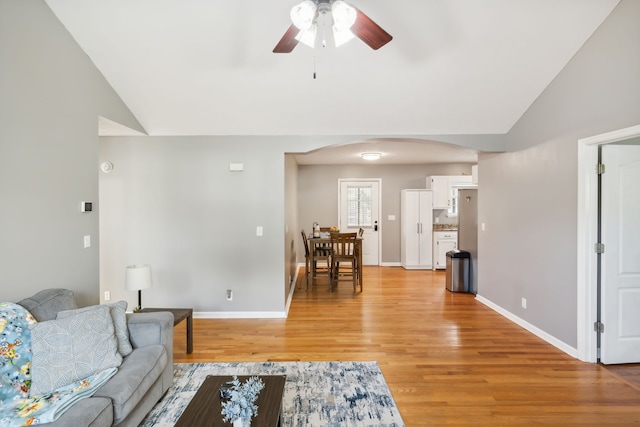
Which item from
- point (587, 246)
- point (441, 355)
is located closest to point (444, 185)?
point (587, 246)

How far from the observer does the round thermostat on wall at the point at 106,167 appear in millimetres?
3841

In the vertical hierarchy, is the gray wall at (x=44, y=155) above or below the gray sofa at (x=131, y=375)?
above

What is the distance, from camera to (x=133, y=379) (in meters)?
1.80

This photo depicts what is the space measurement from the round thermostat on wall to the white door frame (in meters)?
5.10

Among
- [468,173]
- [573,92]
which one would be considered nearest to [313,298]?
[573,92]

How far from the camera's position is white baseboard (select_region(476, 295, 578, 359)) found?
2.99 metres

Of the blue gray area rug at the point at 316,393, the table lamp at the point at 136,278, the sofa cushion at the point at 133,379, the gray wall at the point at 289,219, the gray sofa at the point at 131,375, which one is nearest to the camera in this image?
the gray sofa at the point at 131,375

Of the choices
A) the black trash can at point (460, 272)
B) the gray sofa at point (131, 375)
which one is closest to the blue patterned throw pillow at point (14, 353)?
the gray sofa at point (131, 375)

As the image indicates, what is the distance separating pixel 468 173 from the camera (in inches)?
291

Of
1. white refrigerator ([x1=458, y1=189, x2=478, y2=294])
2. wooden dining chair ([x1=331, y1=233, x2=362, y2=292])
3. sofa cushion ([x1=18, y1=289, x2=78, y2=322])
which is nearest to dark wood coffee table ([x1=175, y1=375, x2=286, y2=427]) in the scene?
sofa cushion ([x1=18, y1=289, x2=78, y2=322])

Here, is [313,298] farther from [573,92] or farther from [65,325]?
[573,92]

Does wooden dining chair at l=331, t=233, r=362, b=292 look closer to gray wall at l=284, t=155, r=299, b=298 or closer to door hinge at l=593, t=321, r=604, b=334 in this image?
gray wall at l=284, t=155, r=299, b=298

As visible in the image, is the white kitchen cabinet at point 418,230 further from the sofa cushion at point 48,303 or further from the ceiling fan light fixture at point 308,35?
the sofa cushion at point 48,303

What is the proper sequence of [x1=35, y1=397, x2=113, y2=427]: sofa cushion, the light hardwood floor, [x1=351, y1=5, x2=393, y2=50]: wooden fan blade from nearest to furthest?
[x1=35, y1=397, x2=113, y2=427]: sofa cushion < [x1=351, y1=5, x2=393, y2=50]: wooden fan blade < the light hardwood floor
